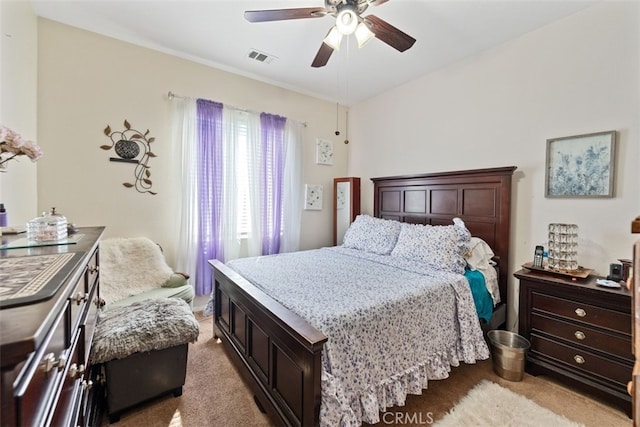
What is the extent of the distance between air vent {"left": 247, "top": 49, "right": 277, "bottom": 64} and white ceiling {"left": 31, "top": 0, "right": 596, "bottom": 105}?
6 cm

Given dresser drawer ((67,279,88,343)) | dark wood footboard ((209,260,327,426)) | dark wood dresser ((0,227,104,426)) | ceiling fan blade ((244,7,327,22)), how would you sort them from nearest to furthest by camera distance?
dark wood dresser ((0,227,104,426))
dresser drawer ((67,279,88,343))
dark wood footboard ((209,260,327,426))
ceiling fan blade ((244,7,327,22))

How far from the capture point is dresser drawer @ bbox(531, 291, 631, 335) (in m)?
1.75

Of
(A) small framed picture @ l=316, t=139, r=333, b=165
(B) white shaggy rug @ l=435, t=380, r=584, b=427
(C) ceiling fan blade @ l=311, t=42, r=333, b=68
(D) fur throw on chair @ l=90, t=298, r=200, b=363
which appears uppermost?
(C) ceiling fan blade @ l=311, t=42, r=333, b=68

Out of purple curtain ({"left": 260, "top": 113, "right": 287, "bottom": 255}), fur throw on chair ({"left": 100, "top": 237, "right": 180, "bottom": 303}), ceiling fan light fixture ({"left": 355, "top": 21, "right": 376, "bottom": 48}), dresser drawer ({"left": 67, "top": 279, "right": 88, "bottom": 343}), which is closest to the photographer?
dresser drawer ({"left": 67, "top": 279, "right": 88, "bottom": 343})

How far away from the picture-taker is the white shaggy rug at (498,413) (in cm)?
164

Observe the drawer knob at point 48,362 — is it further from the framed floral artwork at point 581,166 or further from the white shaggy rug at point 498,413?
the framed floral artwork at point 581,166

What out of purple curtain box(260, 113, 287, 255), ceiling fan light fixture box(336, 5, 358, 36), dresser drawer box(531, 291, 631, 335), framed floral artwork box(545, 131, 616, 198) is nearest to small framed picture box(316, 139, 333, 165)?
purple curtain box(260, 113, 287, 255)

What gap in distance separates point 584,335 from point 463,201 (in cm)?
143

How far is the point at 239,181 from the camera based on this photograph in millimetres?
3396

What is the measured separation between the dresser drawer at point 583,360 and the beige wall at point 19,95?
388 centimetres

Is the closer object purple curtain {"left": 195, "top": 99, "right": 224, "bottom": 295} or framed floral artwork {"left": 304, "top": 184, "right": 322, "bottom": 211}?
purple curtain {"left": 195, "top": 99, "right": 224, "bottom": 295}

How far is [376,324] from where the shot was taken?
158 centimetres

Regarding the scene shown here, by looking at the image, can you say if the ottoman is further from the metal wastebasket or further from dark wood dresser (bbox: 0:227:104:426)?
the metal wastebasket

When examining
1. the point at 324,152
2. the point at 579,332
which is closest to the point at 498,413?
the point at 579,332
